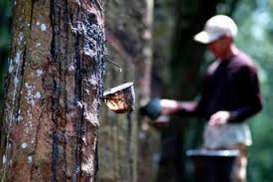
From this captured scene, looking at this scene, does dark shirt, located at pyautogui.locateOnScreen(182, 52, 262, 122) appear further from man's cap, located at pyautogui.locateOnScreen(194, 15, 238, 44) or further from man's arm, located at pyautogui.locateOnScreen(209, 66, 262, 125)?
man's cap, located at pyautogui.locateOnScreen(194, 15, 238, 44)

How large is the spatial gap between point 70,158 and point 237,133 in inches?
121

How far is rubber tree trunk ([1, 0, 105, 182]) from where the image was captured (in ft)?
9.36

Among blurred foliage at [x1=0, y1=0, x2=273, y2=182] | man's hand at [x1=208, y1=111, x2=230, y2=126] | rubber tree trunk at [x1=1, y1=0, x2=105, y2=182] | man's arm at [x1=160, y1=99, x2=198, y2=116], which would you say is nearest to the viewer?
rubber tree trunk at [x1=1, y1=0, x2=105, y2=182]

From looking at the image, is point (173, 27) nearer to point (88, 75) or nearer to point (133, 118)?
point (133, 118)

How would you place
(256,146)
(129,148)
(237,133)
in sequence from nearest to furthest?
(129,148), (237,133), (256,146)

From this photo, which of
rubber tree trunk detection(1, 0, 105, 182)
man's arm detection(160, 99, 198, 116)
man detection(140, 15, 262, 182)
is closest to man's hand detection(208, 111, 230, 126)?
man detection(140, 15, 262, 182)

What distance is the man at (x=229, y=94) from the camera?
18.6 ft

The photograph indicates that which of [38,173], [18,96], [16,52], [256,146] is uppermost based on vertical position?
[256,146]

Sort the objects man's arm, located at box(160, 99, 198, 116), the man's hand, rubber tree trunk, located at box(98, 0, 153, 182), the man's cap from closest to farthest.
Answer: rubber tree trunk, located at box(98, 0, 153, 182) < the man's hand < the man's cap < man's arm, located at box(160, 99, 198, 116)

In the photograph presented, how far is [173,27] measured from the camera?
36.3 feet

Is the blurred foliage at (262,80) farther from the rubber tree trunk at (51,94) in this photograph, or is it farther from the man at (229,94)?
the rubber tree trunk at (51,94)

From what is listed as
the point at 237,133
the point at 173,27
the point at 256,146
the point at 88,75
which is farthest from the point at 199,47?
the point at 256,146

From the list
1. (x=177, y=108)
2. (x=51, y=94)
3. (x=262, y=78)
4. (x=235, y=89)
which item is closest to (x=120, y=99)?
(x=51, y=94)

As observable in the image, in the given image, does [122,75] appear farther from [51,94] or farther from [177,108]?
[51,94]
